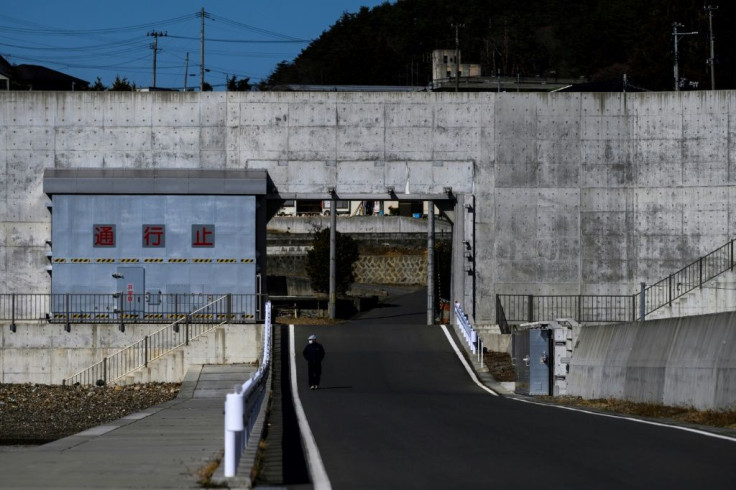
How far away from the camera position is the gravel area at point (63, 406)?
29719mm

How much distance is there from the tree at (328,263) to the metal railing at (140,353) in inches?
1293

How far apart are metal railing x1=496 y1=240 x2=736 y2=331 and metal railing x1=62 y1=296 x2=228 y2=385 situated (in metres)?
10.3

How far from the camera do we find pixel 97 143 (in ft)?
142

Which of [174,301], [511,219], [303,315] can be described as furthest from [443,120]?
[303,315]

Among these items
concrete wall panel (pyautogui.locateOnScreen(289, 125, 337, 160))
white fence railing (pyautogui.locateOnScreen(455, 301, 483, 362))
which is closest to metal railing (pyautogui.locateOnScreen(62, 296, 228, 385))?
concrete wall panel (pyautogui.locateOnScreen(289, 125, 337, 160))

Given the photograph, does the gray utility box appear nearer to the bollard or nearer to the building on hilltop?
the bollard

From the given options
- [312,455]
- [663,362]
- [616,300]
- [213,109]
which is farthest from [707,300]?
[312,455]

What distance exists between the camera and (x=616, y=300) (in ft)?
144

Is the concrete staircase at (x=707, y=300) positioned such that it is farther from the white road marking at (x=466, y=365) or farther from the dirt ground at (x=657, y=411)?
the dirt ground at (x=657, y=411)

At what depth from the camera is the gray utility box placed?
30359mm

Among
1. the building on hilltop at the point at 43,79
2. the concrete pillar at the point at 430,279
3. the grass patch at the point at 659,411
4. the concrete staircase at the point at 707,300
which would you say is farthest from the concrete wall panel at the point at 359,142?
the building on hilltop at the point at 43,79

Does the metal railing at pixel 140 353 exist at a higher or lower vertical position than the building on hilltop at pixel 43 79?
lower

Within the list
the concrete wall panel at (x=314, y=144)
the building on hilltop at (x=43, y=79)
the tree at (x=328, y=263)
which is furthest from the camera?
the tree at (x=328, y=263)

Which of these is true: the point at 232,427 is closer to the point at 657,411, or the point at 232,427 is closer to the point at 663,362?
the point at 657,411
